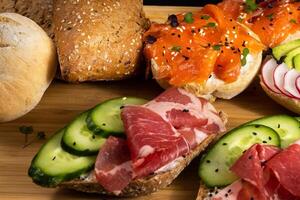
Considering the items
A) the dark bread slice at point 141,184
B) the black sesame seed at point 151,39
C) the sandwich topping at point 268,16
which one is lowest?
the dark bread slice at point 141,184

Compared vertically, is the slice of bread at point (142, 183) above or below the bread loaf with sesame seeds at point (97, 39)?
below

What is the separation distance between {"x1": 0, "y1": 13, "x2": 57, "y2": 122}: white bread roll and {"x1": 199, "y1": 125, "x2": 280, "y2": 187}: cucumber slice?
0.86m

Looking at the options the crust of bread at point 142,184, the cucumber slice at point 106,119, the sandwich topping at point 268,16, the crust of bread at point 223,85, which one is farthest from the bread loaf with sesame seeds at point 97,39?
the crust of bread at point 142,184

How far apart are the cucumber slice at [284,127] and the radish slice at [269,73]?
29 centimetres

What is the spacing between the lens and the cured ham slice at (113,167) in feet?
7.76

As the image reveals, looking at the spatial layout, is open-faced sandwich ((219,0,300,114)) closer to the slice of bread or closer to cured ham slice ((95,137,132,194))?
the slice of bread

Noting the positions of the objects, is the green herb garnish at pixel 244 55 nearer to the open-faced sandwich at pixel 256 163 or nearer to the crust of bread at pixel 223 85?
the crust of bread at pixel 223 85

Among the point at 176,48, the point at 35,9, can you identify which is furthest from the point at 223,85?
the point at 35,9

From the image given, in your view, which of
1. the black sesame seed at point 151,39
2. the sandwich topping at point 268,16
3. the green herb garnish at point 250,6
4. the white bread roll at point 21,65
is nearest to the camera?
the white bread roll at point 21,65

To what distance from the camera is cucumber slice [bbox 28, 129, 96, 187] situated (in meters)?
2.40

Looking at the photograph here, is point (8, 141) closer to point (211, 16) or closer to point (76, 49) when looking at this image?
point (76, 49)

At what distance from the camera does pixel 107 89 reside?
318 cm

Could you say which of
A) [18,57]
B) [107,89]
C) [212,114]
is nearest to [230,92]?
[212,114]

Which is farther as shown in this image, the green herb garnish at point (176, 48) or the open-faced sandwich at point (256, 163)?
the green herb garnish at point (176, 48)
